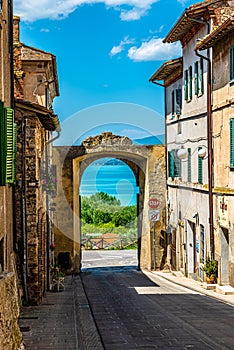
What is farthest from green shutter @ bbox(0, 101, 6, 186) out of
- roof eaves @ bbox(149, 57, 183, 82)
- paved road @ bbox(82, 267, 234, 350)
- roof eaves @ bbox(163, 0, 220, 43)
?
roof eaves @ bbox(149, 57, 183, 82)

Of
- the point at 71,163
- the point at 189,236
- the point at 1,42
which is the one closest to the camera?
the point at 1,42

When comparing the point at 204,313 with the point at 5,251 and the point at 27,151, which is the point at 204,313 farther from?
the point at 27,151

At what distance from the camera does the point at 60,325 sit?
48.7ft

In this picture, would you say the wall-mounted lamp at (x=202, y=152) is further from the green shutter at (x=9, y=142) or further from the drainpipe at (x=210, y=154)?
the green shutter at (x=9, y=142)

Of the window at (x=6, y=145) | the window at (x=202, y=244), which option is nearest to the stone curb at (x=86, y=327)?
the window at (x=6, y=145)

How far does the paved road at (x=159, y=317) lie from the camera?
11.9 m

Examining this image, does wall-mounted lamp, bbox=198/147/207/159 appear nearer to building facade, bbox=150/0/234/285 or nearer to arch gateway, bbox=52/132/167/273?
building facade, bbox=150/0/234/285

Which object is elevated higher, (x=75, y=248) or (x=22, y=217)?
(x=22, y=217)

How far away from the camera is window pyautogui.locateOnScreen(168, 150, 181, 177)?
28459mm

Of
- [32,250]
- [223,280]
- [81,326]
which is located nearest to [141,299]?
[223,280]

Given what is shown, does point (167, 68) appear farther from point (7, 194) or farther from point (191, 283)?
point (7, 194)

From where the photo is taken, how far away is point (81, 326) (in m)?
14.4

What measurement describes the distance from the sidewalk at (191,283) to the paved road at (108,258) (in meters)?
6.16

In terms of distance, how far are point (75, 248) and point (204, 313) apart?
16311 mm
